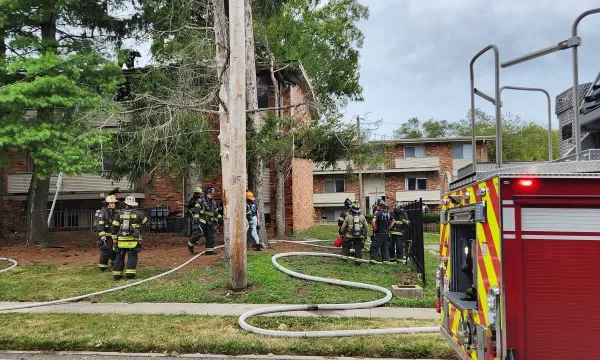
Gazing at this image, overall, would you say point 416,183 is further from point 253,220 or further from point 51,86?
point 51,86

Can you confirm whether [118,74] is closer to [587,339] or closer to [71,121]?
[71,121]

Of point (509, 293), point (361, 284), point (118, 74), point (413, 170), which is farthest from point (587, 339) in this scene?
point (413, 170)

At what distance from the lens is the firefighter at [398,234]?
45.6 ft

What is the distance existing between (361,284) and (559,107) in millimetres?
5370

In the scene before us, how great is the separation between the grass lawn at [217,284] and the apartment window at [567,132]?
4.32 meters

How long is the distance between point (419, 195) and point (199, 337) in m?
35.1

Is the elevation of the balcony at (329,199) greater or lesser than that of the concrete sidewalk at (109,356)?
greater

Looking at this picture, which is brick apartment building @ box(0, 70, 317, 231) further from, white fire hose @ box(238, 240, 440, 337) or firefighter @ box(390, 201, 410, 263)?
white fire hose @ box(238, 240, 440, 337)

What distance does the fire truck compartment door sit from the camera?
3.19 metres

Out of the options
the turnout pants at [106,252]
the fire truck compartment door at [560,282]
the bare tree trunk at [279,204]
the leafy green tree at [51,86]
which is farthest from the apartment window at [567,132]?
the bare tree trunk at [279,204]

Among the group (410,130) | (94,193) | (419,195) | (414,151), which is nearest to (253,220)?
(94,193)

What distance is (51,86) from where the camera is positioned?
12.9 m

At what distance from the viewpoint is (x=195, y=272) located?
1088 centimetres

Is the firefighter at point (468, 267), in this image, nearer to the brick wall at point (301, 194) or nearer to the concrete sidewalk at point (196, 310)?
the concrete sidewalk at point (196, 310)
